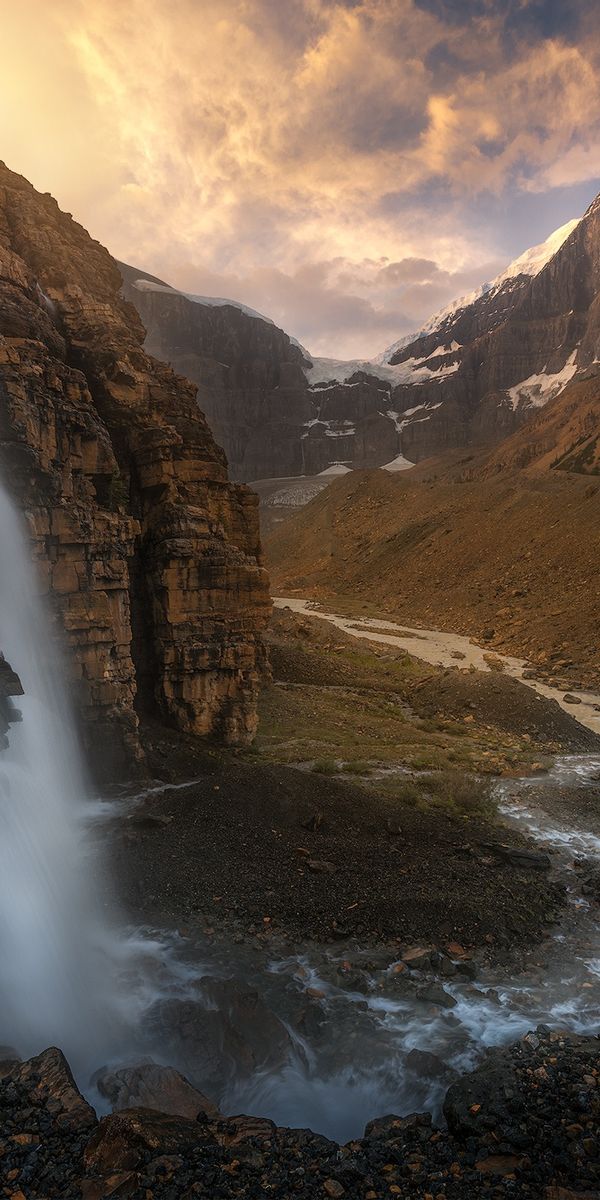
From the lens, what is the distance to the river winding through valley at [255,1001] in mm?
9133

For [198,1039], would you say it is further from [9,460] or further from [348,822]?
[9,460]

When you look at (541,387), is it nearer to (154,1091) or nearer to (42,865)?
(42,865)

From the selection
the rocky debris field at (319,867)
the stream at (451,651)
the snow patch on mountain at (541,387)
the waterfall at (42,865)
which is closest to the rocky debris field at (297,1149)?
the waterfall at (42,865)

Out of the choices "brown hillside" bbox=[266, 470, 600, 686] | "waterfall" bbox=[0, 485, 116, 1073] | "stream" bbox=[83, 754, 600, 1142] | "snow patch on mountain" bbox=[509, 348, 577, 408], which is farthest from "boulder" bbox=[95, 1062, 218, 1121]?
"snow patch on mountain" bbox=[509, 348, 577, 408]

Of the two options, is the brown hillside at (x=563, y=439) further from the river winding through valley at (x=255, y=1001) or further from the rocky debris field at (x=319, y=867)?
the river winding through valley at (x=255, y=1001)

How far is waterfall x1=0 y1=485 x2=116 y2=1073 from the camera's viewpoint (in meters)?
10.0

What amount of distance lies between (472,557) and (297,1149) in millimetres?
65857

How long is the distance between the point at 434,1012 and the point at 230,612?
47.6 ft

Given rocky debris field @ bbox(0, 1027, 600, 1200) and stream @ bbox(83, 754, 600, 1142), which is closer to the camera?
rocky debris field @ bbox(0, 1027, 600, 1200)

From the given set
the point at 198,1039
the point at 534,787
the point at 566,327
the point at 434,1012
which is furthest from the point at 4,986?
the point at 566,327

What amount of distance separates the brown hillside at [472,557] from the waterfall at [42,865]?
97.5 feet

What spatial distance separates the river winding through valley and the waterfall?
0.03m

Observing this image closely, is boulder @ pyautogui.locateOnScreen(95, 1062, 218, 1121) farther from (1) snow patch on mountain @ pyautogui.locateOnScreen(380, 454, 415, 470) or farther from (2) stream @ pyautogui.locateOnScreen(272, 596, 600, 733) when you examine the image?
(1) snow patch on mountain @ pyautogui.locateOnScreen(380, 454, 415, 470)

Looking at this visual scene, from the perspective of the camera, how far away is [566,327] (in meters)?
178
